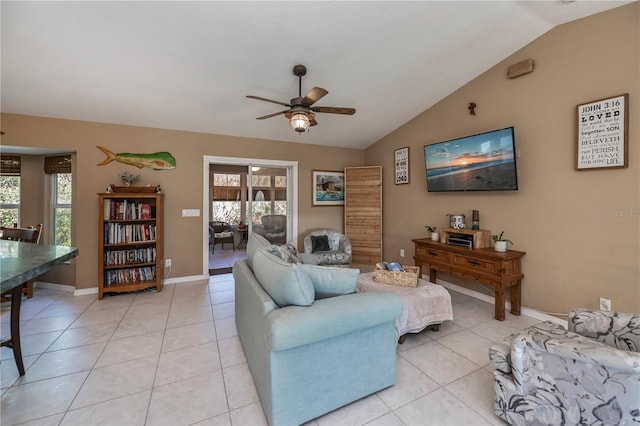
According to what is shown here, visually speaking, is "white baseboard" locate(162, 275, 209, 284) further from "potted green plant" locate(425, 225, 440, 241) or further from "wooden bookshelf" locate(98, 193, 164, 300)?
"potted green plant" locate(425, 225, 440, 241)

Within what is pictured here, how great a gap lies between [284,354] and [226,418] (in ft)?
2.06

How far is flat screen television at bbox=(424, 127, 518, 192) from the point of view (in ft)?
10.1

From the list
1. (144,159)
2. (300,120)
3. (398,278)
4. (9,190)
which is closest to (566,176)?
(398,278)

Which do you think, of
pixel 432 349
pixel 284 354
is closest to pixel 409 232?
pixel 432 349

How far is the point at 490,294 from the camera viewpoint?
136 inches

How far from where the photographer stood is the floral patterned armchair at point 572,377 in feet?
3.97

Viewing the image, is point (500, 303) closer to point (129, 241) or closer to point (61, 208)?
point (129, 241)

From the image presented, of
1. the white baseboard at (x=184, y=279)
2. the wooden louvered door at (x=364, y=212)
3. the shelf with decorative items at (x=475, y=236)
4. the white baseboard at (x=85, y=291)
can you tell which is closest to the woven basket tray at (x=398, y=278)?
the shelf with decorative items at (x=475, y=236)

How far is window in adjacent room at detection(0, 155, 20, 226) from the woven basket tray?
5361mm

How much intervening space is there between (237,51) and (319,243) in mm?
3268

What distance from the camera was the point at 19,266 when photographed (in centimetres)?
153

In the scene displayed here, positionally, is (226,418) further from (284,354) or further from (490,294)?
(490,294)

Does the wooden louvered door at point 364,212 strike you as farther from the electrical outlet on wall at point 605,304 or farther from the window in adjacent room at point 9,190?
the window in adjacent room at point 9,190

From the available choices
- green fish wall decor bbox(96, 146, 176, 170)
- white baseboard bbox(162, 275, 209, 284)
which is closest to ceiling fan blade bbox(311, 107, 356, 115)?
green fish wall decor bbox(96, 146, 176, 170)
